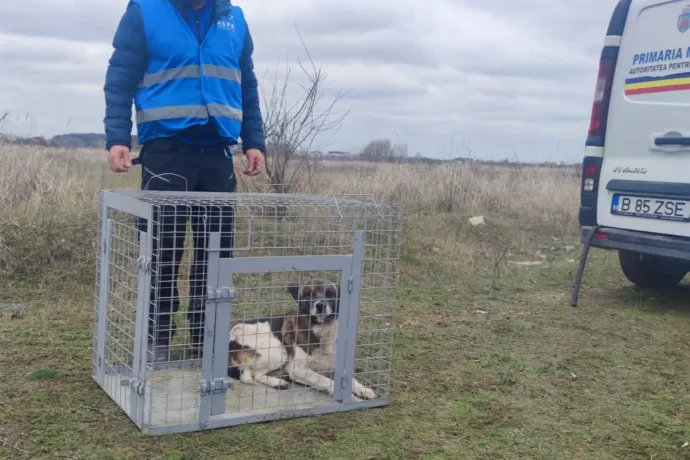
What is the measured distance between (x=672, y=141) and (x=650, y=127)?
0.24m

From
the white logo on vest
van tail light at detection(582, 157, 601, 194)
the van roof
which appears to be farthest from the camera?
van tail light at detection(582, 157, 601, 194)

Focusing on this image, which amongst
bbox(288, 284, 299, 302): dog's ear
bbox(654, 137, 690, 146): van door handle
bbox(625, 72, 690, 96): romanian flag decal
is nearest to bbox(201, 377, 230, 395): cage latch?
bbox(288, 284, 299, 302): dog's ear

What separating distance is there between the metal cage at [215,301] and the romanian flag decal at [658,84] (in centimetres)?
270

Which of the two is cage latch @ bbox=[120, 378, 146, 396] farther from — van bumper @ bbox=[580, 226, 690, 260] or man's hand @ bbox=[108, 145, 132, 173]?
van bumper @ bbox=[580, 226, 690, 260]

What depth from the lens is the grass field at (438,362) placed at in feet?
8.77

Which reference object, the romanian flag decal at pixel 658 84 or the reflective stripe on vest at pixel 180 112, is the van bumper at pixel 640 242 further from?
the reflective stripe on vest at pixel 180 112

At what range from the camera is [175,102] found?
126 inches

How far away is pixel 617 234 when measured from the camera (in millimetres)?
5164

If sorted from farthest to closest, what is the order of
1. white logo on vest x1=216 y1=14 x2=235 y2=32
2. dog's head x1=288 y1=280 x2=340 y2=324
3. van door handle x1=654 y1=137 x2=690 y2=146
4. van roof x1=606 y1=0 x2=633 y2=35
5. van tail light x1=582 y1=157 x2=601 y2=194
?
1. van tail light x1=582 y1=157 x2=601 y2=194
2. van roof x1=606 y1=0 x2=633 y2=35
3. van door handle x1=654 y1=137 x2=690 y2=146
4. white logo on vest x1=216 y1=14 x2=235 y2=32
5. dog's head x1=288 y1=280 x2=340 y2=324

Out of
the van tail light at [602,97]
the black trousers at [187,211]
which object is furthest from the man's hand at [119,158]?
the van tail light at [602,97]

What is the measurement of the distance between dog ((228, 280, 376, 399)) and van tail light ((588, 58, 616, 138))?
3229 millimetres

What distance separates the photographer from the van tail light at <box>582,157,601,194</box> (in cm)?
536

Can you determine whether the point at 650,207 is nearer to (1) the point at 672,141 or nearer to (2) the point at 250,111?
(1) the point at 672,141

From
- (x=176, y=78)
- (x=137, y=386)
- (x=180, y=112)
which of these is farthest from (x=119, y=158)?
(x=137, y=386)
